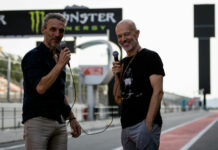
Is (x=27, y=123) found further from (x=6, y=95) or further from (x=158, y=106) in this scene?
(x=6, y=95)

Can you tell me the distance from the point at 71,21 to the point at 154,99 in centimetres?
3256

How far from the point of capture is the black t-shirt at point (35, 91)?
3602 millimetres

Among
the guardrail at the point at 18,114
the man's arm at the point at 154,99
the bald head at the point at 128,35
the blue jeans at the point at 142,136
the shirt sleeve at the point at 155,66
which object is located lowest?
the guardrail at the point at 18,114

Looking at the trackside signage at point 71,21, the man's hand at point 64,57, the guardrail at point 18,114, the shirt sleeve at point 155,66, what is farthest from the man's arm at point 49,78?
the trackside signage at point 71,21

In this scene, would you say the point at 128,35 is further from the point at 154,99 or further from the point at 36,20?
the point at 36,20

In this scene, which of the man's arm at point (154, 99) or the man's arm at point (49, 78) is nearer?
the man's arm at point (49, 78)

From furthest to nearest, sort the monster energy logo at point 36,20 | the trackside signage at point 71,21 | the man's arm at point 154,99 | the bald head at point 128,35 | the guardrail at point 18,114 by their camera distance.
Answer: the monster energy logo at point 36,20 < the trackside signage at point 71,21 < the guardrail at point 18,114 < the bald head at point 128,35 < the man's arm at point 154,99

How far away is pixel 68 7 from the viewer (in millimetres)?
36656

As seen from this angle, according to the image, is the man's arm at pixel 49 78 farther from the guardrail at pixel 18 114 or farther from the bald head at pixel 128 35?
the guardrail at pixel 18 114

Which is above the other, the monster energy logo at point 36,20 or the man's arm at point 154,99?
the monster energy logo at point 36,20

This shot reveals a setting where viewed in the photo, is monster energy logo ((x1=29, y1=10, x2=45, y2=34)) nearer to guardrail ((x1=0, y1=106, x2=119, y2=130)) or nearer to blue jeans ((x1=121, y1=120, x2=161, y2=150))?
guardrail ((x1=0, y1=106, x2=119, y2=130))

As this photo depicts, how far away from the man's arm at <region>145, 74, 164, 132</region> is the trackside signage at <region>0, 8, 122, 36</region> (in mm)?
30981

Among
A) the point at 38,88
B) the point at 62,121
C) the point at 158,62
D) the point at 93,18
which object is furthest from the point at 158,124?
the point at 93,18

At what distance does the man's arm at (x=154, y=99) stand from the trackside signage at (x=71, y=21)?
3098 cm
